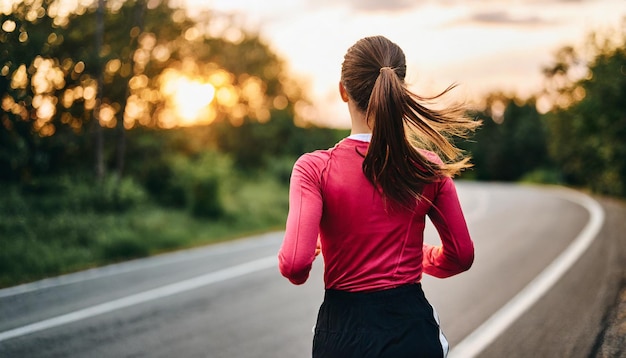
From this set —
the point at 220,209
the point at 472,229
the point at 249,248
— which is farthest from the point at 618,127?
the point at 249,248

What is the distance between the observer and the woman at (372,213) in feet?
6.13

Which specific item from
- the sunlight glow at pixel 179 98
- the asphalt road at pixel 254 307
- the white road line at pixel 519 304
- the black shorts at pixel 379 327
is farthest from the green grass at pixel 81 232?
the black shorts at pixel 379 327

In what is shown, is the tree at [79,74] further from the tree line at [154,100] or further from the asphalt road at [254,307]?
the asphalt road at [254,307]

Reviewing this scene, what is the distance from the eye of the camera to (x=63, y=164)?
16.8 metres

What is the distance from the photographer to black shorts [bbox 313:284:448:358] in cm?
190

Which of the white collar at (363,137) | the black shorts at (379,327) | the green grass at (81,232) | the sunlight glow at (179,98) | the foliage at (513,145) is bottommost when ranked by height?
the foliage at (513,145)

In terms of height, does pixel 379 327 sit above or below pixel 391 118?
below

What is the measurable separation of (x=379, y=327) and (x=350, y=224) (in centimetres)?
35

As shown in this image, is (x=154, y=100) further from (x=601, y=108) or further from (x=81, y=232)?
(x=601, y=108)

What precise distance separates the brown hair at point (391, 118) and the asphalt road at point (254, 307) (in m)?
3.98

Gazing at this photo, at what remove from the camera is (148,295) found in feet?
27.7

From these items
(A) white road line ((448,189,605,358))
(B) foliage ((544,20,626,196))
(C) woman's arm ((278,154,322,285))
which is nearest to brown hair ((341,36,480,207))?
(C) woman's arm ((278,154,322,285))

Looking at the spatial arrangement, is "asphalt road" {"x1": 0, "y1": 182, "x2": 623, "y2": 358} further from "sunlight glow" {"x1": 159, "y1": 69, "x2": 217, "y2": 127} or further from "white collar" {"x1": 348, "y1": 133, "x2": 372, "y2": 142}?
"sunlight glow" {"x1": 159, "y1": 69, "x2": 217, "y2": 127}

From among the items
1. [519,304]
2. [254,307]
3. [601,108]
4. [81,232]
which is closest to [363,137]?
[254,307]
